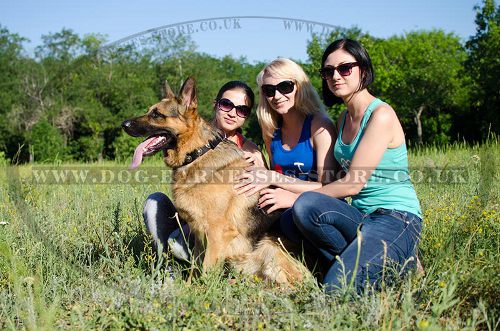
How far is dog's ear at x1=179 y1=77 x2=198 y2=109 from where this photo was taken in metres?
4.01

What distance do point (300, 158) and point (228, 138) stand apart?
89 cm

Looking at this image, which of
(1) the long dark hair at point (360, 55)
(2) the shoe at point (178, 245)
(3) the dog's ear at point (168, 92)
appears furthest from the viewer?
(3) the dog's ear at point (168, 92)

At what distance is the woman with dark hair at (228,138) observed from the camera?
13.2 feet

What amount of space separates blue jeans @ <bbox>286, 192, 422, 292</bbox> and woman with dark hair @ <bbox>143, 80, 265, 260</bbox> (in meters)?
1.11

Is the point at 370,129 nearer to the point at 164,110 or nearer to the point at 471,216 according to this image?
the point at 471,216

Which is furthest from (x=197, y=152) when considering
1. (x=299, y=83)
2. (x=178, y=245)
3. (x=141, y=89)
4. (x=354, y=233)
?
(x=141, y=89)

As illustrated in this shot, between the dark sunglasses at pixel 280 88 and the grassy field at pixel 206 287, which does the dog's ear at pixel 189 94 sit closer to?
the dark sunglasses at pixel 280 88

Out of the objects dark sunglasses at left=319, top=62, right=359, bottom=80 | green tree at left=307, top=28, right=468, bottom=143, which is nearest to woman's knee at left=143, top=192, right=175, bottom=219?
dark sunglasses at left=319, top=62, right=359, bottom=80

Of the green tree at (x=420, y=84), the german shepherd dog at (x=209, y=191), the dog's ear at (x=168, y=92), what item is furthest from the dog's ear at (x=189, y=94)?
the green tree at (x=420, y=84)

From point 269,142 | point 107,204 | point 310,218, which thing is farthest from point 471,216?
point 107,204

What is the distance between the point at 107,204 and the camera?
5.56 metres

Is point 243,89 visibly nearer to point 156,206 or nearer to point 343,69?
point 343,69

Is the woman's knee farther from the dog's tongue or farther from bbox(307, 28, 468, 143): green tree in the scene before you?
bbox(307, 28, 468, 143): green tree

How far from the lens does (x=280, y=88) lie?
3953 millimetres
